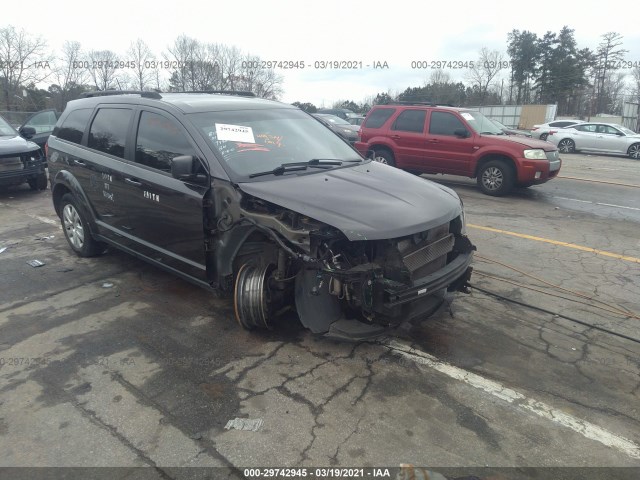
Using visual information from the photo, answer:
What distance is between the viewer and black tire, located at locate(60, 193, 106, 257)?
543 centimetres

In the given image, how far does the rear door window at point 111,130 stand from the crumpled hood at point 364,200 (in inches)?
71.7

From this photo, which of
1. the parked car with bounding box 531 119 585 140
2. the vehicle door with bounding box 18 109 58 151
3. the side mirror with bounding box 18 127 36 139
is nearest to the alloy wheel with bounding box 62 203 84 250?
the side mirror with bounding box 18 127 36 139

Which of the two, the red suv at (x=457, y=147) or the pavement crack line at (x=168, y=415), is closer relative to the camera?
the pavement crack line at (x=168, y=415)

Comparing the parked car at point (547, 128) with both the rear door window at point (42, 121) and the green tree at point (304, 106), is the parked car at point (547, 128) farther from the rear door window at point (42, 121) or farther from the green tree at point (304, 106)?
the rear door window at point (42, 121)

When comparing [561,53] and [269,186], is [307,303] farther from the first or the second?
[561,53]

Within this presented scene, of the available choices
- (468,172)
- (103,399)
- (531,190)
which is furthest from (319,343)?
(531,190)

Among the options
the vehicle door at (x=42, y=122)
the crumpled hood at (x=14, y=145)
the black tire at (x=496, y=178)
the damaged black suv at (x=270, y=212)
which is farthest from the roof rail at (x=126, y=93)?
the vehicle door at (x=42, y=122)

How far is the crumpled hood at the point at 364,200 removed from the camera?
122 inches

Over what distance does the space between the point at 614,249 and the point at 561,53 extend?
A: 57.2 metres

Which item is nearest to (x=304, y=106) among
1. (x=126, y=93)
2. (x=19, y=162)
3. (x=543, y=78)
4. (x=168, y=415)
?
(x=126, y=93)

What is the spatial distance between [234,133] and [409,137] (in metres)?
7.45

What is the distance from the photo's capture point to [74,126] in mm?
5422

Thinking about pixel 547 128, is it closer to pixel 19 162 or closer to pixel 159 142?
pixel 19 162

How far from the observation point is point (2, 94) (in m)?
39.1
